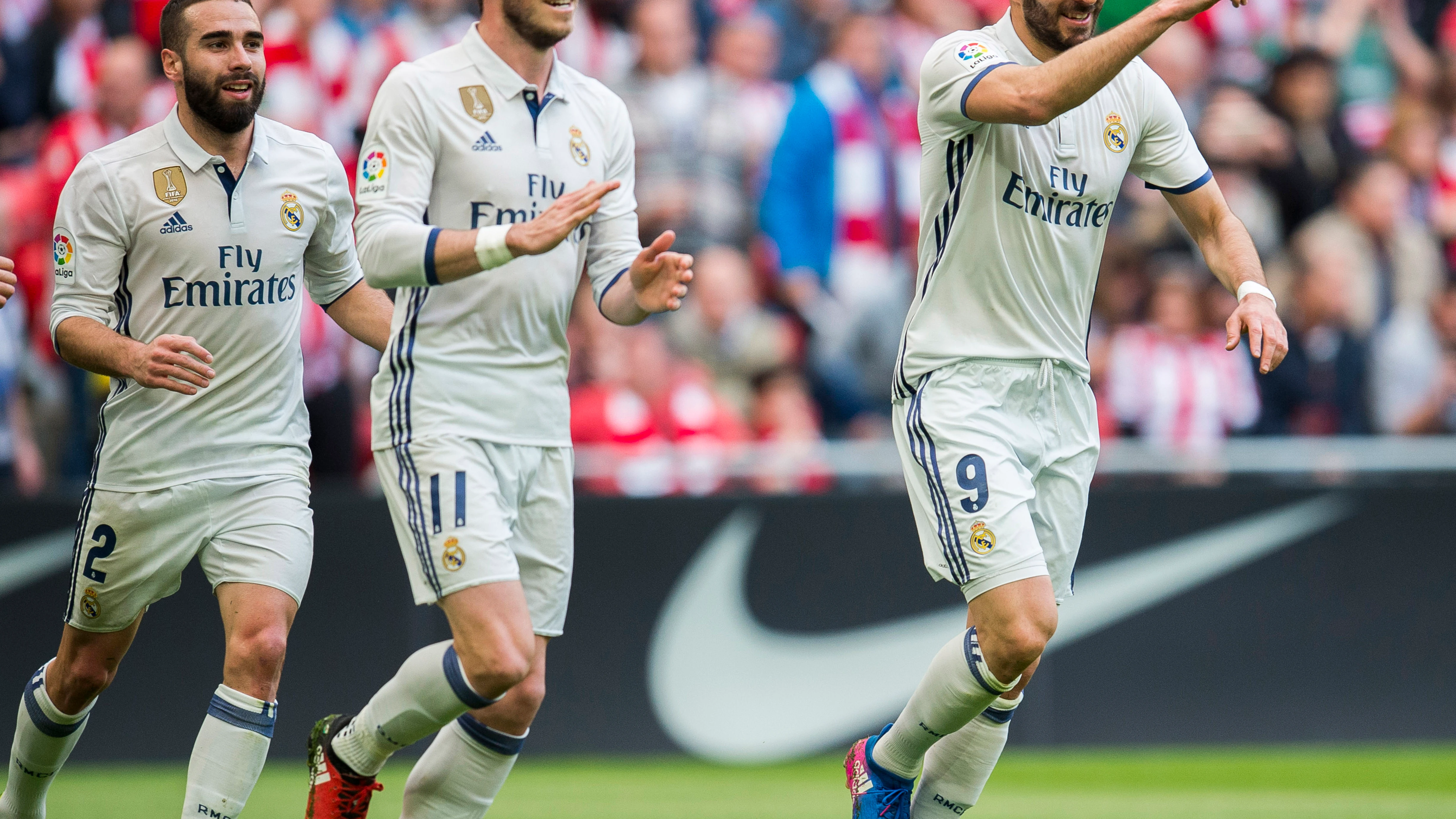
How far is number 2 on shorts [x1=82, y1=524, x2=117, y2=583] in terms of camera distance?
5.70 meters

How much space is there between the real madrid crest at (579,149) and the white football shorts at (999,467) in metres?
1.34

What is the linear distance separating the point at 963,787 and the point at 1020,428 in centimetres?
125

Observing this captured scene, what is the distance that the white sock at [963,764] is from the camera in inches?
226

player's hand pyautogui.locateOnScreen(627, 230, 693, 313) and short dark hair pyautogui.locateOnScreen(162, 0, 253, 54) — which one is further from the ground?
short dark hair pyautogui.locateOnScreen(162, 0, 253, 54)

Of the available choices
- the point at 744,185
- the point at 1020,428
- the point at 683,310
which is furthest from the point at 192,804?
the point at 744,185

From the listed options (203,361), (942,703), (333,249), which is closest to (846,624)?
(942,703)

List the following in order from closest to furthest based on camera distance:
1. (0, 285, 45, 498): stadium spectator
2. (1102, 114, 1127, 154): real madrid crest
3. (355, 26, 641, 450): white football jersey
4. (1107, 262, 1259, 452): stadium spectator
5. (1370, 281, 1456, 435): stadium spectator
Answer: (355, 26, 641, 450): white football jersey
(1102, 114, 1127, 154): real madrid crest
(0, 285, 45, 498): stadium spectator
(1107, 262, 1259, 452): stadium spectator
(1370, 281, 1456, 435): stadium spectator

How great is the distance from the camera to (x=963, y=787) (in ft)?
18.8

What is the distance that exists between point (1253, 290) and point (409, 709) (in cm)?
302

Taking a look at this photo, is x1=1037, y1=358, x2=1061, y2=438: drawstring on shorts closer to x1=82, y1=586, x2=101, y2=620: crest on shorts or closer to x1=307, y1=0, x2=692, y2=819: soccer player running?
x1=307, y1=0, x2=692, y2=819: soccer player running

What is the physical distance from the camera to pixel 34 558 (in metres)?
8.80

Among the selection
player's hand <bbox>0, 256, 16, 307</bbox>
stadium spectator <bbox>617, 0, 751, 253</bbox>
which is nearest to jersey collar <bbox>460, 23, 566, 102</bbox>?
player's hand <bbox>0, 256, 16, 307</bbox>

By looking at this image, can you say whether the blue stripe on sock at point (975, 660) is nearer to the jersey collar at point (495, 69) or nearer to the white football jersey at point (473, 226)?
the white football jersey at point (473, 226)

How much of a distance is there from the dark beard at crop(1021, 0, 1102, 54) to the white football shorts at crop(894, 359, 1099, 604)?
1.05 meters
